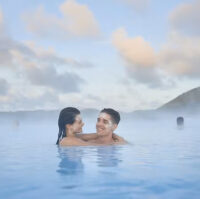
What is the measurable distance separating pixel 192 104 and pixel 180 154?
333 ft

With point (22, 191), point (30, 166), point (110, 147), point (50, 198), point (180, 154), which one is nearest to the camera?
point (50, 198)

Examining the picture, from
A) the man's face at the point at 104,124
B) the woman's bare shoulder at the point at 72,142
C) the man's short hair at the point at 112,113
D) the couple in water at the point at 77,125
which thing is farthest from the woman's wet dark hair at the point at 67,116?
the man's short hair at the point at 112,113

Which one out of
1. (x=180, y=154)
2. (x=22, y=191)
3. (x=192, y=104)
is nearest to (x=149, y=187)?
(x=22, y=191)

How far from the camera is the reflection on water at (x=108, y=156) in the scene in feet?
26.8

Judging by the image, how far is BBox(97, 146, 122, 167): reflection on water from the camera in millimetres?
8164

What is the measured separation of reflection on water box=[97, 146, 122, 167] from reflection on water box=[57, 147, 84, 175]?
1.51 feet

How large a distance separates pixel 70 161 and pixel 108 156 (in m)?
1.16

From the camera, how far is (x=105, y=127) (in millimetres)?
10812

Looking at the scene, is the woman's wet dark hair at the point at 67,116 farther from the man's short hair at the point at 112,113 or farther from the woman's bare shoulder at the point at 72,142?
the man's short hair at the point at 112,113

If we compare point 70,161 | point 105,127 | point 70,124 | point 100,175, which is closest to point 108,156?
point 70,161

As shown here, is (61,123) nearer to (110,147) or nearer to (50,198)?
(110,147)

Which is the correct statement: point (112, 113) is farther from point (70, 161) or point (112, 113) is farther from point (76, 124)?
point (70, 161)

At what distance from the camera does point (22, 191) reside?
549 cm

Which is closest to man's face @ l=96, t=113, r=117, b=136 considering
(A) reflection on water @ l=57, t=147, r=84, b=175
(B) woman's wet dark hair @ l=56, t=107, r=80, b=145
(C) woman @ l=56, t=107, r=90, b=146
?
(C) woman @ l=56, t=107, r=90, b=146
